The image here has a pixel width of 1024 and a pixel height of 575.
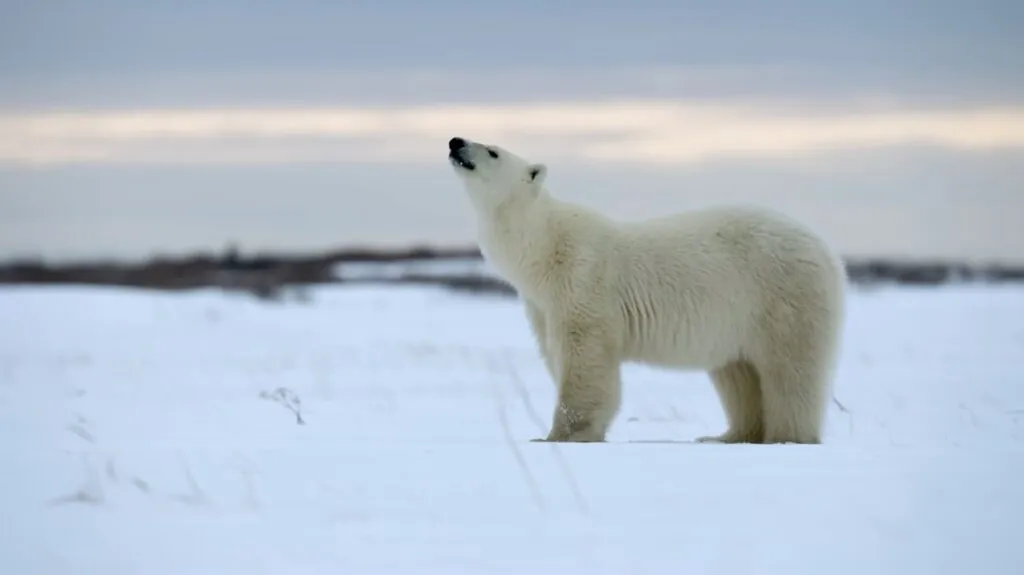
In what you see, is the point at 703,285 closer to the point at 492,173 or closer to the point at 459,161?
the point at 492,173

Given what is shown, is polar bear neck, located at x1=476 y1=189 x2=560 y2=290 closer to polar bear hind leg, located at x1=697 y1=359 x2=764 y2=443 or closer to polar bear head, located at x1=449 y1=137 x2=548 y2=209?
polar bear head, located at x1=449 y1=137 x2=548 y2=209

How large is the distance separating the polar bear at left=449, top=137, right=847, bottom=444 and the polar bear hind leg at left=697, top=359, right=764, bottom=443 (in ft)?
0.25

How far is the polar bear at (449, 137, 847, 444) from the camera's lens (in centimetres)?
655

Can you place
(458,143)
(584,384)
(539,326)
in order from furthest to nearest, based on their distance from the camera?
(539,326) → (458,143) → (584,384)

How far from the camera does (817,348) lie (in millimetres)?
6590

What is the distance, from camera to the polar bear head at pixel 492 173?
21.9 ft

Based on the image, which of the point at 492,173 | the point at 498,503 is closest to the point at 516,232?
the point at 492,173

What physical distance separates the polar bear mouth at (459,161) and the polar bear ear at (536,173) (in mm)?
328

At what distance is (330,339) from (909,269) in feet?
72.6

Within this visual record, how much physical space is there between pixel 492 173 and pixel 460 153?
0.72 ft

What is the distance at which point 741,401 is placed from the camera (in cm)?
704

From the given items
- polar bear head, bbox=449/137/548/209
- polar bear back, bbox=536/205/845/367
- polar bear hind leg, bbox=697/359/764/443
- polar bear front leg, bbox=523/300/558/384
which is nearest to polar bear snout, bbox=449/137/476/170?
polar bear head, bbox=449/137/548/209

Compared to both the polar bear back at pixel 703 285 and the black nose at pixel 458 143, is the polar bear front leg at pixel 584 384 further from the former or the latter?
the black nose at pixel 458 143

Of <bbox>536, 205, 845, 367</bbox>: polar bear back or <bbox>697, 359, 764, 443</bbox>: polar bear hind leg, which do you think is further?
<bbox>697, 359, 764, 443</bbox>: polar bear hind leg
